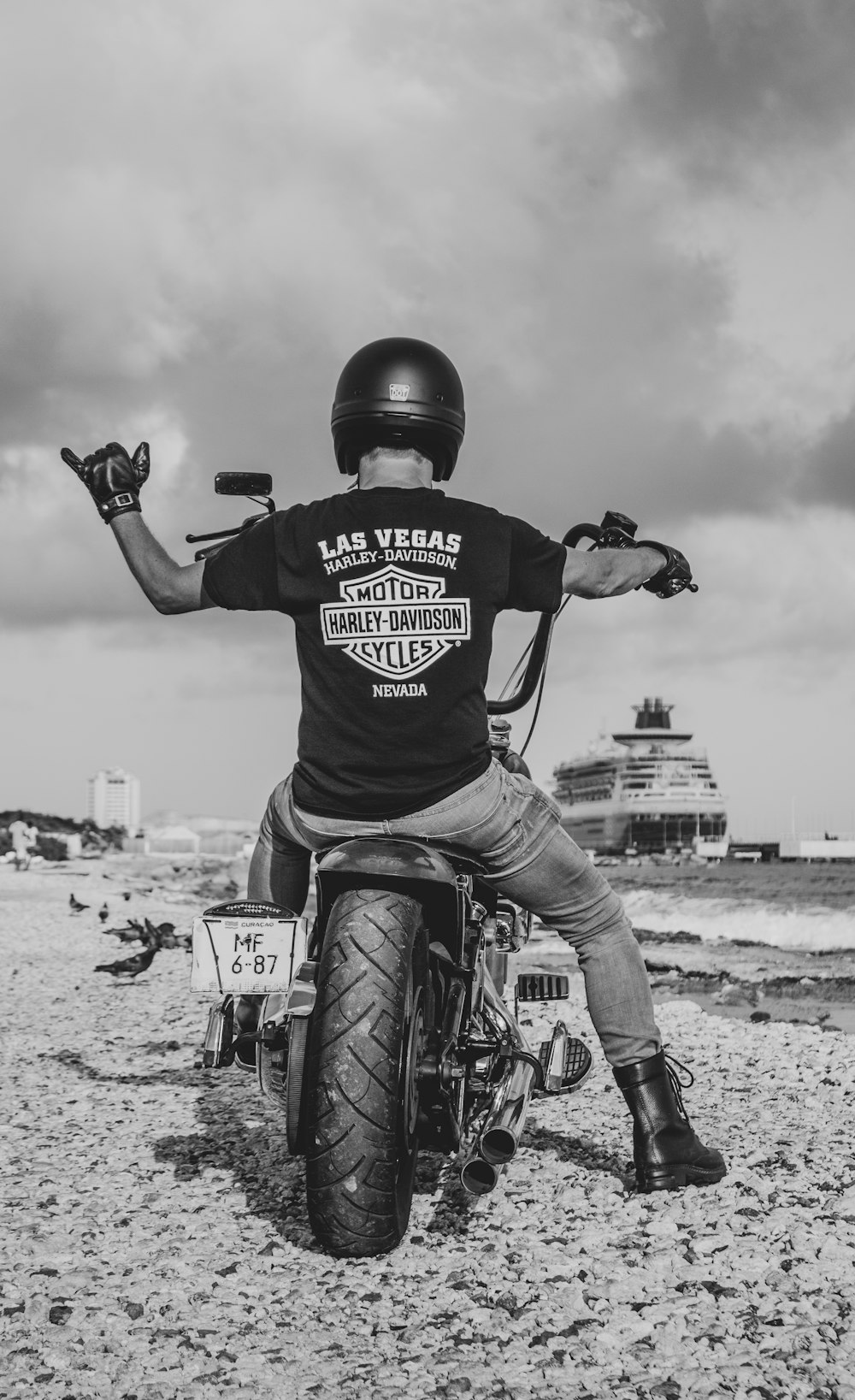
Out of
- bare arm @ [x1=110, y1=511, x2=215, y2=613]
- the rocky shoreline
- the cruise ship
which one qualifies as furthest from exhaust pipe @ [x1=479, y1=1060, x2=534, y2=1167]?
the cruise ship

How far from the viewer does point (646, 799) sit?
139500mm

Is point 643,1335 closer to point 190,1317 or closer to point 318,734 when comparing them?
point 190,1317

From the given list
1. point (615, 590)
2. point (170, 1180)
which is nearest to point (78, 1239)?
point (170, 1180)

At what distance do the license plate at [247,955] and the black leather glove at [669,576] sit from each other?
5.92ft

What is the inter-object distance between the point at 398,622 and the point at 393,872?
794mm

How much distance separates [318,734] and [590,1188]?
202 centimetres

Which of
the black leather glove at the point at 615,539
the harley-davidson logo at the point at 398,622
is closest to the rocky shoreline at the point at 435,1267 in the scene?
the harley-davidson logo at the point at 398,622

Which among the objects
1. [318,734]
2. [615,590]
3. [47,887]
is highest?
[615,590]

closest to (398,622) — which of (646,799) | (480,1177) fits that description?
(480,1177)

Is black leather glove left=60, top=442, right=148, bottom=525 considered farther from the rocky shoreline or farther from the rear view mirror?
the rocky shoreline

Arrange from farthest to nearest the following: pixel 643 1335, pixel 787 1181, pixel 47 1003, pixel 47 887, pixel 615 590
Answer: pixel 47 887 < pixel 47 1003 < pixel 787 1181 < pixel 615 590 < pixel 643 1335

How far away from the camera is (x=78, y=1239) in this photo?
3.78 metres

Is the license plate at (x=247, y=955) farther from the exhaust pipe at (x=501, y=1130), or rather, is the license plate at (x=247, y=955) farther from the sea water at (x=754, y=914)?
the sea water at (x=754, y=914)

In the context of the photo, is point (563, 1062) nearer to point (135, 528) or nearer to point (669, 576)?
point (669, 576)
